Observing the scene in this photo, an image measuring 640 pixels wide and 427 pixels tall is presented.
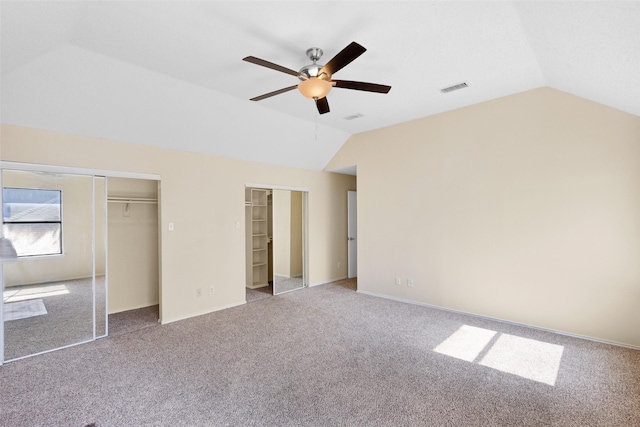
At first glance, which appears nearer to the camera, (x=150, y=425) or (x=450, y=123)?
(x=150, y=425)

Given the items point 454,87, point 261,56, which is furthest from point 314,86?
point 454,87

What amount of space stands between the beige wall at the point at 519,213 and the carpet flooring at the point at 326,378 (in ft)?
1.58

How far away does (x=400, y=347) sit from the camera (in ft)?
11.0

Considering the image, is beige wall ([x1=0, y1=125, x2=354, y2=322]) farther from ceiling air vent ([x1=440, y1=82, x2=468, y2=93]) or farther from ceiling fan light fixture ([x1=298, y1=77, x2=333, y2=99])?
ceiling air vent ([x1=440, y1=82, x2=468, y2=93])

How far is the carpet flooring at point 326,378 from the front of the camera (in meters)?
2.24

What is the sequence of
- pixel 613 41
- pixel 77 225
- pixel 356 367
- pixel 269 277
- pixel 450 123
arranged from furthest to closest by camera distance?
pixel 269 277 < pixel 450 123 < pixel 77 225 < pixel 356 367 < pixel 613 41

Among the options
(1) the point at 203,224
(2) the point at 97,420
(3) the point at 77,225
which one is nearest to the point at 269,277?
(1) the point at 203,224

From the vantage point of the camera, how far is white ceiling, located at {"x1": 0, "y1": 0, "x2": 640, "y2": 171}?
7.04 feet

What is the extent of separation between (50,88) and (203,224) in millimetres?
2343

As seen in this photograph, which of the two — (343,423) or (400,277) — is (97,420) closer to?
(343,423)

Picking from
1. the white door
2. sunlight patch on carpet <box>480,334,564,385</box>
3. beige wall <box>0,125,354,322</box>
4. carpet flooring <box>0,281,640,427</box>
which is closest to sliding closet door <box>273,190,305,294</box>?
beige wall <box>0,125,354,322</box>

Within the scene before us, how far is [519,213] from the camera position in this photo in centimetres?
396

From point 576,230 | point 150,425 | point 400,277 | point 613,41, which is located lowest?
point 150,425

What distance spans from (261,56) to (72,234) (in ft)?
10.2
